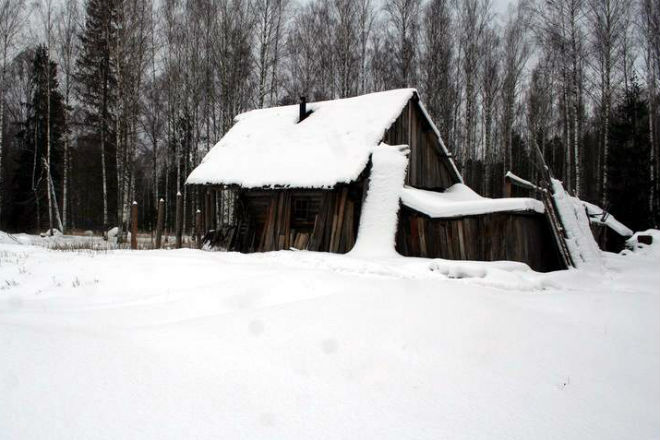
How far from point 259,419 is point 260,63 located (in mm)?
19456

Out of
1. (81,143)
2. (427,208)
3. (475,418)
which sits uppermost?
(81,143)

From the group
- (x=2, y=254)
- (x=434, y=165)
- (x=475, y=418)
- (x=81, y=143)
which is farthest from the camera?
(x=81, y=143)

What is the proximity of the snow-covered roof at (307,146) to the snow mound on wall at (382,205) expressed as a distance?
1.63ft

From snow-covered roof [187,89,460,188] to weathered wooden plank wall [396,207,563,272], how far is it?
7.00 feet

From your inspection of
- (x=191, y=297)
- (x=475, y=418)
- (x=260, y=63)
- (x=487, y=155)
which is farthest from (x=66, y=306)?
(x=487, y=155)

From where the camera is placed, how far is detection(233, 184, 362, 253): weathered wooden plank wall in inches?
448

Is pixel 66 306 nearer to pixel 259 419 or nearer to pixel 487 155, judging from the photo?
pixel 259 419

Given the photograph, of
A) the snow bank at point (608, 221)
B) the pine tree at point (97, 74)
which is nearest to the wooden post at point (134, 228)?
the pine tree at point (97, 74)

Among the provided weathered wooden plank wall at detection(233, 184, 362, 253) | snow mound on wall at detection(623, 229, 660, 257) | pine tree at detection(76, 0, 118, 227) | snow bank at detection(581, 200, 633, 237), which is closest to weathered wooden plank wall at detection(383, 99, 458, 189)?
weathered wooden plank wall at detection(233, 184, 362, 253)

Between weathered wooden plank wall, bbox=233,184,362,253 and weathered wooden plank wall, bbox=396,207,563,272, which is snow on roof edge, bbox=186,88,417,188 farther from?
weathered wooden plank wall, bbox=396,207,563,272

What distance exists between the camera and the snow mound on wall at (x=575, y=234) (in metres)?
9.63

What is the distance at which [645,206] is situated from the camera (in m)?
19.1

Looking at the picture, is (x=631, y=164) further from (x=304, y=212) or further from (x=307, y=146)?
(x=304, y=212)

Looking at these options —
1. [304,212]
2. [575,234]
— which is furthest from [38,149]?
[575,234]
